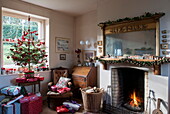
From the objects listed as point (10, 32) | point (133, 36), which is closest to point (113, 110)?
point (133, 36)

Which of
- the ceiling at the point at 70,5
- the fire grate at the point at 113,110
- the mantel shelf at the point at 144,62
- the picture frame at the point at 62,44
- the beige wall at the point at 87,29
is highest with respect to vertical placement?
the ceiling at the point at 70,5

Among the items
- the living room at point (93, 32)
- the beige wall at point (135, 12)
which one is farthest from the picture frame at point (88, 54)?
the beige wall at point (135, 12)

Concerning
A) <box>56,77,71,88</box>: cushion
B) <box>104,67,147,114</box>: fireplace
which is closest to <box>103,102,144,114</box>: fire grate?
<box>104,67,147,114</box>: fireplace

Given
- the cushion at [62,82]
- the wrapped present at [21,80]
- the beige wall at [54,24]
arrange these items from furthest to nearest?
1. the cushion at [62,82]
2. the beige wall at [54,24]
3. the wrapped present at [21,80]

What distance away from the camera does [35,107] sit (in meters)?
2.70

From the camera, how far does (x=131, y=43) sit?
2602mm

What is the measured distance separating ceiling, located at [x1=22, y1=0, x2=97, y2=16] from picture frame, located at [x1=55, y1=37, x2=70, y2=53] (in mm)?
920

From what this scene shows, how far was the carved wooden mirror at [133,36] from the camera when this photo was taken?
7.52 ft

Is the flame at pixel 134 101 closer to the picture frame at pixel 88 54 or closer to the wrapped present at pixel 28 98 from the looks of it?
the picture frame at pixel 88 54

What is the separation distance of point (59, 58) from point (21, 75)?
4.19 feet

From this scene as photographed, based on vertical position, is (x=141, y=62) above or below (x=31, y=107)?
above

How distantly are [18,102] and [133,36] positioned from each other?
2720mm

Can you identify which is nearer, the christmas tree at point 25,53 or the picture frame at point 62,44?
the christmas tree at point 25,53

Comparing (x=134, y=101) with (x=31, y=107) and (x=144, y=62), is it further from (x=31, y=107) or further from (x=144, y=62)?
(x=31, y=107)
